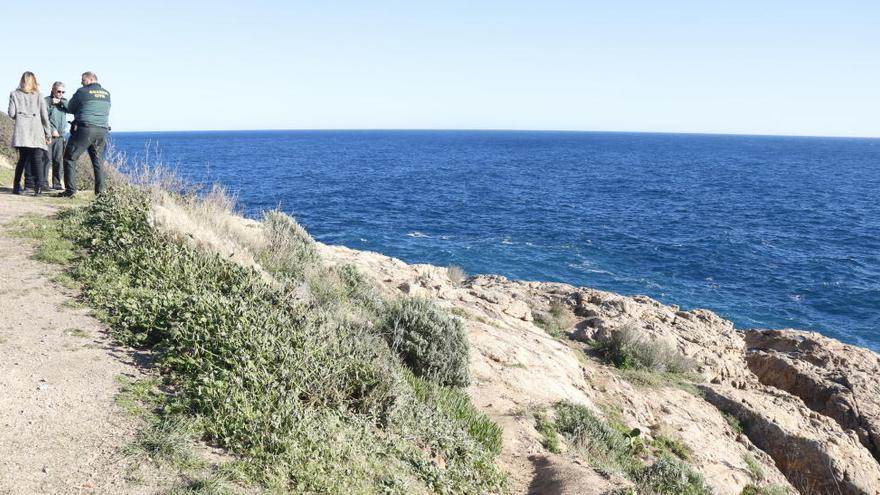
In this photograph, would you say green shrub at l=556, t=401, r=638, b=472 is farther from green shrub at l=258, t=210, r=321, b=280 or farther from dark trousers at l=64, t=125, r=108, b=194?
dark trousers at l=64, t=125, r=108, b=194

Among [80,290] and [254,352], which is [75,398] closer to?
[254,352]

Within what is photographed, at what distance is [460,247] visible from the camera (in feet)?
102

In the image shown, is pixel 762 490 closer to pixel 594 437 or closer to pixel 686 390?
pixel 594 437

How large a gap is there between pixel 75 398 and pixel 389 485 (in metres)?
2.87

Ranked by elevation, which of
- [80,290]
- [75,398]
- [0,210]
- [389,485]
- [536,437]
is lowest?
[536,437]

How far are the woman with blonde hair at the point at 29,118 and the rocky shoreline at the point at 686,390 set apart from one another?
7395mm

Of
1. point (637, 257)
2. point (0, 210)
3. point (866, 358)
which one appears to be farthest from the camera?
point (637, 257)

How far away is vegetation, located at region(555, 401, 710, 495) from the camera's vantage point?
757cm

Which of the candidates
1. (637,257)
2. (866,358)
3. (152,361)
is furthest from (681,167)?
(152,361)

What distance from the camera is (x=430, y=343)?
340 inches

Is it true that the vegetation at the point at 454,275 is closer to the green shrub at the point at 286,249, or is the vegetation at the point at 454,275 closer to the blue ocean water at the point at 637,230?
the green shrub at the point at 286,249

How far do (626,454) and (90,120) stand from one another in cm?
1090

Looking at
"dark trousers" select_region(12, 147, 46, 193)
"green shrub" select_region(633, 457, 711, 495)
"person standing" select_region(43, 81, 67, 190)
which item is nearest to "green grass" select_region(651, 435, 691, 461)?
"green shrub" select_region(633, 457, 711, 495)

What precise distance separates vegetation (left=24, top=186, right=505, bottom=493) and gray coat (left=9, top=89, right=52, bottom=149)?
2890 mm
